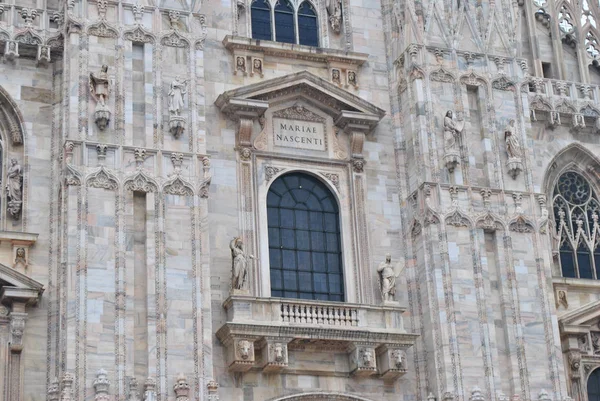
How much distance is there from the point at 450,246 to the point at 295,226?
338 centimetres

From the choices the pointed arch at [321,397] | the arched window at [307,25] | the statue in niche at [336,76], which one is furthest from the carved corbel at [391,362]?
the arched window at [307,25]

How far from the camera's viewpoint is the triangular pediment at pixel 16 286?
85.6 feet

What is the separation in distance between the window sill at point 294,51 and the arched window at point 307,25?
2.36 feet

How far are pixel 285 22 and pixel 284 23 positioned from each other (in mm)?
38

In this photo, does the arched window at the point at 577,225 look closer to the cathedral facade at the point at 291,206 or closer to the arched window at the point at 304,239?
the cathedral facade at the point at 291,206

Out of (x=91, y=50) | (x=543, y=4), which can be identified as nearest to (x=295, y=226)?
(x=91, y=50)

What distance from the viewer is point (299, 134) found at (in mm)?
30250

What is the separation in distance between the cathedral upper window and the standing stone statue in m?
5.89

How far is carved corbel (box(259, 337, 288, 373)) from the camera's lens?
88.7ft

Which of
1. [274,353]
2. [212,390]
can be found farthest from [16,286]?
[274,353]

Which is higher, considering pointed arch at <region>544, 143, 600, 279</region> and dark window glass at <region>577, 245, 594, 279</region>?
pointed arch at <region>544, 143, 600, 279</region>

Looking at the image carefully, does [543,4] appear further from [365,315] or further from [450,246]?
[365,315]

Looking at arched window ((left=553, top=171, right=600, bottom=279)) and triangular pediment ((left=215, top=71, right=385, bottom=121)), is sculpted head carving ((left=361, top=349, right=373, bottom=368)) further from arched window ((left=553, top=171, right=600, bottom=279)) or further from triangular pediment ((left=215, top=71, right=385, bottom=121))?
arched window ((left=553, top=171, right=600, bottom=279))

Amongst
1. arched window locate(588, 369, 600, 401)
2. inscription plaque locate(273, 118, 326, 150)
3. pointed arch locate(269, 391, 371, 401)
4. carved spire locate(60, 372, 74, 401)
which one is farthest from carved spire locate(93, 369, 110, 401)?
arched window locate(588, 369, 600, 401)
